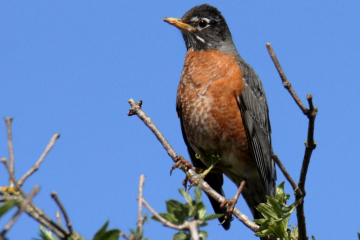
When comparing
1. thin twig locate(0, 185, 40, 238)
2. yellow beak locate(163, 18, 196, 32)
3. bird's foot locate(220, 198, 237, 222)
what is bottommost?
thin twig locate(0, 185, 40, 238)

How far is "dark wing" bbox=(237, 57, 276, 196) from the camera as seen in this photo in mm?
6879

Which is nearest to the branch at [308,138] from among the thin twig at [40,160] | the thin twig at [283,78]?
the thin twig at [283,78]

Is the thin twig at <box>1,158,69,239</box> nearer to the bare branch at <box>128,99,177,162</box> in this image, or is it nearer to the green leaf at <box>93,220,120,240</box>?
the green leaf at <box>93,220,120,240</box>

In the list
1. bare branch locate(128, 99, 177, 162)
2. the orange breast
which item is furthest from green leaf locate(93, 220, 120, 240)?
the orange breast

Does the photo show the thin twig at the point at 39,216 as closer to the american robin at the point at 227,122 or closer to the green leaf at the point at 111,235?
the green leaf at the point at 111,235

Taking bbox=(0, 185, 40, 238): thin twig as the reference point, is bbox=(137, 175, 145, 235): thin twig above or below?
above

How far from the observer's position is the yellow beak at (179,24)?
782 centimetres

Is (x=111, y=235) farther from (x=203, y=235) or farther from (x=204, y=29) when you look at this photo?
(x=204, y=29)

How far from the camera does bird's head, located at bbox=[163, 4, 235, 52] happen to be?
310 inches

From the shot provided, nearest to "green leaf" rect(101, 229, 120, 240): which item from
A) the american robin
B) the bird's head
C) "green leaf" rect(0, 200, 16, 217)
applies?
"green leaf" rect(0, 200, 16, 217)

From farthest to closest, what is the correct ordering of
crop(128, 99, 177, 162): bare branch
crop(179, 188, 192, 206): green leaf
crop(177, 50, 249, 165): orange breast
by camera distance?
crop(177, 50, 249, 165): orange breast → crop(128, 99, 177, 162): bare branch → crop(179, 188, 192, 206): green leaf

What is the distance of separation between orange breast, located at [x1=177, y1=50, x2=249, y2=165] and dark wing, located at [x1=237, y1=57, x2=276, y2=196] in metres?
0.11

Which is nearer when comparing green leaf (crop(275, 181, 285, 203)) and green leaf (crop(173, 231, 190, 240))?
green leaf (crop(173, 231, 190, 240))

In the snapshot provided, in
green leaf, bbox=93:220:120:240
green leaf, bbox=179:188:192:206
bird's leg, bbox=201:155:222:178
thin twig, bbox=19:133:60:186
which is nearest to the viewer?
thin twig, bbox=19:133:60:186
